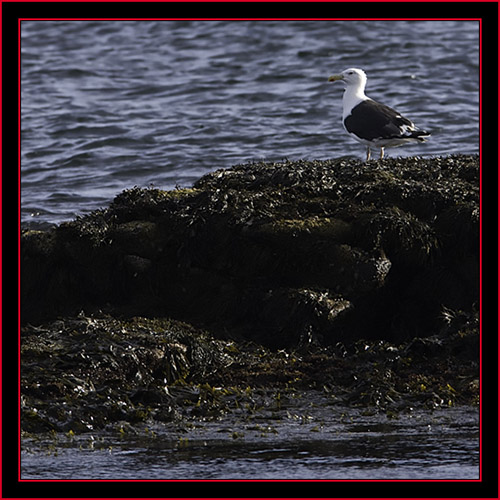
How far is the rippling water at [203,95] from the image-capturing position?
1541cm

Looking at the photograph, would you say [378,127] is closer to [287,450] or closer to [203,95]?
[287,450]

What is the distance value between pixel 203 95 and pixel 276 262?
13141 millimetres

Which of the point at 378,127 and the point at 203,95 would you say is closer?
the point at 378,127

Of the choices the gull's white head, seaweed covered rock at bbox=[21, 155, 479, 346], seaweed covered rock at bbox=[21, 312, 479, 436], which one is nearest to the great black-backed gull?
the gull's white head

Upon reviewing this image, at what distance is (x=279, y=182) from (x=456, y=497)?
12.6 feet

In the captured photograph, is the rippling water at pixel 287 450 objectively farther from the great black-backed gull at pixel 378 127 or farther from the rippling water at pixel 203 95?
the rippling water at pixel 203 95

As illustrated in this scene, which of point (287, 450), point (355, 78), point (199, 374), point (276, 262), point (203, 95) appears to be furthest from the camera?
point (203, 95)

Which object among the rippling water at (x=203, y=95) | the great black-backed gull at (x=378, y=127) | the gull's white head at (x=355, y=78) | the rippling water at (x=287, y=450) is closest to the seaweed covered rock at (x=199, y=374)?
the rippling water at (x=287, y=450)

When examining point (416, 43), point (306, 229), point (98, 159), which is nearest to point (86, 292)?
point (306, 229)

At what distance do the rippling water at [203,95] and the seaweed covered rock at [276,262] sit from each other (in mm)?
4751

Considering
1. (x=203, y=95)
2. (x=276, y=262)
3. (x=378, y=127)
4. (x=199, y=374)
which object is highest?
(x=203, y=95)

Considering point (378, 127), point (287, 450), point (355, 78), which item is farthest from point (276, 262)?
point (355, 78)

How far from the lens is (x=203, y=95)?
20.3m

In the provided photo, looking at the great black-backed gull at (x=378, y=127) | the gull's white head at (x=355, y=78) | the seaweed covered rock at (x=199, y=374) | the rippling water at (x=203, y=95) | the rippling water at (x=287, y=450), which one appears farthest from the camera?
the rippling water at (x=203, y=95)
